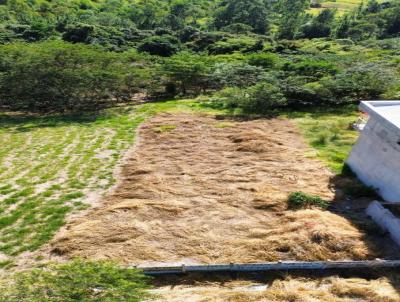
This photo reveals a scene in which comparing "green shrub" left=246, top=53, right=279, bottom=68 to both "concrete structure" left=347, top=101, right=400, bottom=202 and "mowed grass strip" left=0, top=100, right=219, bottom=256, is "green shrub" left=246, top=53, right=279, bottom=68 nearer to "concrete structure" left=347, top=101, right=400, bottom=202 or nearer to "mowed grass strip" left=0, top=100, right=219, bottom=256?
"mowed grass strip" left=0, top=100, right=219, bottom=256

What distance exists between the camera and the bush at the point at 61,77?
2361 cm

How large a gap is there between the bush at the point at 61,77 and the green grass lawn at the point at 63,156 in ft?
6.71

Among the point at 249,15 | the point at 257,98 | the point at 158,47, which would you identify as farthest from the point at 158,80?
the point at 249,15

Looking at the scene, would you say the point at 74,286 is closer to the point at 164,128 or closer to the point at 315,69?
the point at 164,128

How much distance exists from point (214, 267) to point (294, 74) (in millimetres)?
20925

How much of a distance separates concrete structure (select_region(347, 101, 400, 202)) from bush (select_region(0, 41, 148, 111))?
1768 centimetres

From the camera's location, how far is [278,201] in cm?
1053

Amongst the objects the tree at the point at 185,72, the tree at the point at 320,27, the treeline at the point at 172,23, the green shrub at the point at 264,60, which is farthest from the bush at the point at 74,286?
the tree at the point at 320,27

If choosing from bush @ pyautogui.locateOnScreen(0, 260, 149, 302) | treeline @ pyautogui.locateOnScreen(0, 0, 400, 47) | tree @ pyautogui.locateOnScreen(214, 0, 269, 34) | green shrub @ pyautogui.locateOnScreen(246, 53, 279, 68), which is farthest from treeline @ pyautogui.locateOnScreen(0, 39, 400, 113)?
tree @ pyautogui.locateOnScreen(214, 0, 269, 34)

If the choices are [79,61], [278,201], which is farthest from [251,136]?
[79,61]

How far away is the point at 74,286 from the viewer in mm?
4934

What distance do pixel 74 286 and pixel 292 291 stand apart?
416 centimetres

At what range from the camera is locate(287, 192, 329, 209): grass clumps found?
1033 cm

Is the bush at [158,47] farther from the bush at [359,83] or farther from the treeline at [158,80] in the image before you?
the bush at [359,83]
